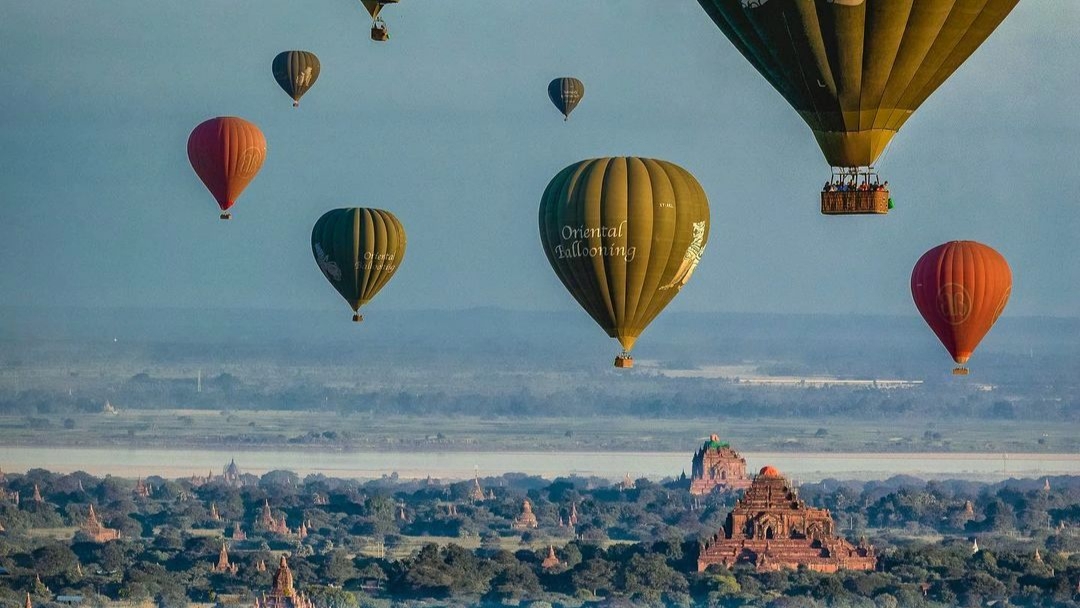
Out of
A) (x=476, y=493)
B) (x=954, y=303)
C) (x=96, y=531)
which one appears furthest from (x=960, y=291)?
(x=476, y=493)

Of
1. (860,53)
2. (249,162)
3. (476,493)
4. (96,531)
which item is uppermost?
(249,162)

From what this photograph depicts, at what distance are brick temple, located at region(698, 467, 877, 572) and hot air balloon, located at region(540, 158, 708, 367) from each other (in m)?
44.5

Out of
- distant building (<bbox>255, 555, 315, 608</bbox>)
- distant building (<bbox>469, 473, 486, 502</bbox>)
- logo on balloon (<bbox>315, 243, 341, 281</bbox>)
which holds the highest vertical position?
logo on balloon (<bbox>315, 243, 341, 281</bbox>)

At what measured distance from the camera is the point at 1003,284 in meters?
73.4

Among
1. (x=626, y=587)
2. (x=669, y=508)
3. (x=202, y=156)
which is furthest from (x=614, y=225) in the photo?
(x=669, y=508)

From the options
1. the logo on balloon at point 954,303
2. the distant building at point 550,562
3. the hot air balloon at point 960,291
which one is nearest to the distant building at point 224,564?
the distant building at point 550,562

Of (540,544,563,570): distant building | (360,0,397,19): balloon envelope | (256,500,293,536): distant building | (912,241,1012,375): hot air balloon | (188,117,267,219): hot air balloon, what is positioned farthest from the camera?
(256,500,293,536): distant building

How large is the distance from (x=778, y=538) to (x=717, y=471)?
46.3 m

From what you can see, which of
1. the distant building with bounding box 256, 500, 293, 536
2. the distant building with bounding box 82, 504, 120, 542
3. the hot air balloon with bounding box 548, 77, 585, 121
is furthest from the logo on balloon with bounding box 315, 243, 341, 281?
the distant building with bounding box 256, 500, 293, 536

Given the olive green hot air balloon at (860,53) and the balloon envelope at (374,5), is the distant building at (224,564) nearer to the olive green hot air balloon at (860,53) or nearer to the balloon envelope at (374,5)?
the balloon envelope at (374,5)

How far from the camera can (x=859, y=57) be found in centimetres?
5194

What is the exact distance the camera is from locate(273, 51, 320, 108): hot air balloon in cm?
8481

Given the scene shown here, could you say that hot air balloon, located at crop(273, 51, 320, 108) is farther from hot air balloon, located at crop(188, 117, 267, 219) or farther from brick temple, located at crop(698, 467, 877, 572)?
brick temple, located at crop(698, 467, 877, 572)

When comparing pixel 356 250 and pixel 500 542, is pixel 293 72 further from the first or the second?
pixel 500 542
